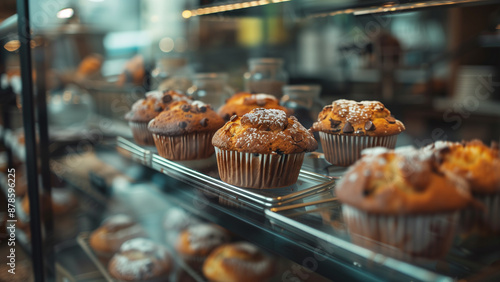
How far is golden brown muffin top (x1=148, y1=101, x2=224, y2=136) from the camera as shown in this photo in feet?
4.78

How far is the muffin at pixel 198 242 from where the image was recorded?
179 centimetres

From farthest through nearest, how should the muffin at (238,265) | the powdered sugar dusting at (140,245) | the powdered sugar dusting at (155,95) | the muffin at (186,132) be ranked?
1. the powdered sugar dusting at (140,245)
2. the powdered sugar dusting at (155,95)
3. the muffin at (238,265)
4. the muffin at (186,132)

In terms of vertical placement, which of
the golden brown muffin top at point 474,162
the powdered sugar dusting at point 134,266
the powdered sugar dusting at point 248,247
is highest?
the golden brown muffin top at point 474,162

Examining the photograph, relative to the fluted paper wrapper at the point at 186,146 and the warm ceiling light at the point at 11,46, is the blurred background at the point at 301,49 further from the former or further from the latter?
the fluted paper wrapper at the point at 186,146

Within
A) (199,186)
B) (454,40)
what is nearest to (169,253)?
(199,186)

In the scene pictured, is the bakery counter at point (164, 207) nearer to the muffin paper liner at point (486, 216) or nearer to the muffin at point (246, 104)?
the muffin paper liner at point (486, 216)

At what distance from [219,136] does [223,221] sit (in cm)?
31

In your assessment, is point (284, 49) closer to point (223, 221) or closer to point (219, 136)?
point (219, 136)

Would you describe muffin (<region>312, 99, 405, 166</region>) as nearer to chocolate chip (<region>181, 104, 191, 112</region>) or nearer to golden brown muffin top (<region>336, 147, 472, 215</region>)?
golden brown muffin top (<region>336, 147, 472, 215</region>)

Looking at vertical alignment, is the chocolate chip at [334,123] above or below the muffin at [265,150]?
above

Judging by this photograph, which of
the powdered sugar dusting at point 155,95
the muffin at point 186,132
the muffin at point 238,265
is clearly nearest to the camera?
the muffin at point 186,132

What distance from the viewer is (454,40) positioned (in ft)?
10.3

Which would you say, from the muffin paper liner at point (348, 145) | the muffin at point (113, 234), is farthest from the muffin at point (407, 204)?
the muffin at point (113, 234)

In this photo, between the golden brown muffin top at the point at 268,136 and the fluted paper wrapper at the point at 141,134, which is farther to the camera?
the fluted paper wrapper at the point at 141,134
